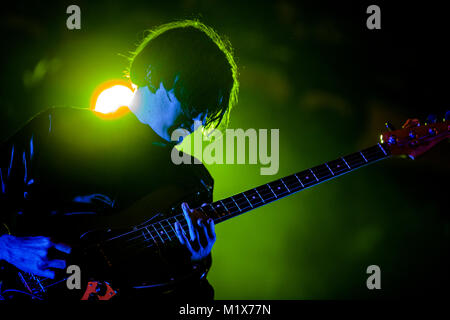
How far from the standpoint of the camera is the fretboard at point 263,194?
44.3 inches

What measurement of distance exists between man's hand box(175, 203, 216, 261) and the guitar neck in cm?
6

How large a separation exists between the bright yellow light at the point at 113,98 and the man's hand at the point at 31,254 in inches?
33.4

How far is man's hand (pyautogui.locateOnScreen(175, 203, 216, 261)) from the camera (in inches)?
43.6

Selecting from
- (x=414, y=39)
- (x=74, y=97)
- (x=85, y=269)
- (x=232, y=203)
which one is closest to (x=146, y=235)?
(x=85, y=269)

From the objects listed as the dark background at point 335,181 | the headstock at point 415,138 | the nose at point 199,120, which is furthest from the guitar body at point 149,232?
the dark background at point 335,181

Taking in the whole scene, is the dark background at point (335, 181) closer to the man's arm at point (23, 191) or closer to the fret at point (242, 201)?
the fret at point (242, 201)

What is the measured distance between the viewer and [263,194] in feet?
4.13

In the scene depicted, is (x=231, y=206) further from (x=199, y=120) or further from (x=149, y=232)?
(x=199, y=120)

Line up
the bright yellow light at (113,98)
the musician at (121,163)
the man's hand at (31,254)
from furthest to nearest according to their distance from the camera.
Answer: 1. the bright yellow light at (113,98)
2. the musician at (121,163)
3. the man's hand at (31,254)

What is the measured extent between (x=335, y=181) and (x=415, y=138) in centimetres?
62

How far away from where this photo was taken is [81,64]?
1604 mm

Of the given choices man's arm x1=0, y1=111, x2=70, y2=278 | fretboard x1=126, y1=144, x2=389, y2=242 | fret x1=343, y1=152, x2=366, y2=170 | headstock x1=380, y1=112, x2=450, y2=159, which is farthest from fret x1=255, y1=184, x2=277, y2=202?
man's arm x1=0, y1=111, x2=70, y2=278

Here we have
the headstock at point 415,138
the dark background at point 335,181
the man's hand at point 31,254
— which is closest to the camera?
the man's hand at point 31,254
